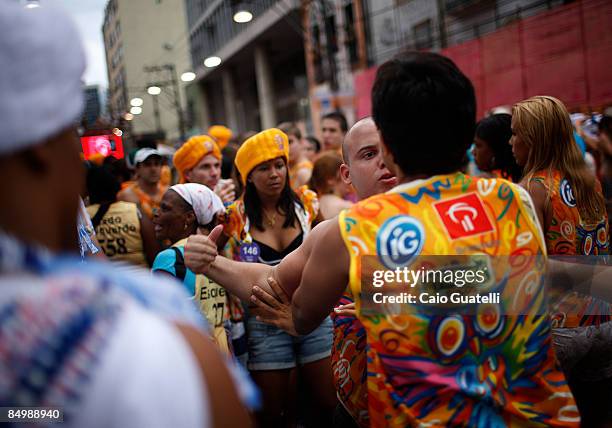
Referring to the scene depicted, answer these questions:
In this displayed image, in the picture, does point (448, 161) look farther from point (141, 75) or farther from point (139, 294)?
point (141, 75)

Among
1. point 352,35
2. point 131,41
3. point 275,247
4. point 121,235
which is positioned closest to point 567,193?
point 275,247

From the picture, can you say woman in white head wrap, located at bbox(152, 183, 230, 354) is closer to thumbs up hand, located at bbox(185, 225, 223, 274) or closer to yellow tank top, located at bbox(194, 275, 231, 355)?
yellow tank top, located at bbox(194, 275, 231, 355)

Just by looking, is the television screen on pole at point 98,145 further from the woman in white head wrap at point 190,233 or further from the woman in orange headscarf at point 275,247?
the woman in orange headscarf at point 275,247

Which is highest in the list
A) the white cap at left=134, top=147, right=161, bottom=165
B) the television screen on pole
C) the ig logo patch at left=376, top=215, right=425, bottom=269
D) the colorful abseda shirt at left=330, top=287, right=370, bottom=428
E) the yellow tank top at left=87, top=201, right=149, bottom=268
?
the white cap at left=134, top=147, right=161, bottom=165

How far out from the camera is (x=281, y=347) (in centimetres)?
349

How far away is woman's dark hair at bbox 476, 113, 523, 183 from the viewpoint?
3627 millimetres

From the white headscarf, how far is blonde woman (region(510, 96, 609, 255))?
1.76m

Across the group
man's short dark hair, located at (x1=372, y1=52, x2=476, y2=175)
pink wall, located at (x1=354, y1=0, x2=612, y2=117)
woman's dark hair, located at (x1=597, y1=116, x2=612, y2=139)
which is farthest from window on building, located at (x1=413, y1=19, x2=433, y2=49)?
man's short dark hair, located at (x1=372, y1=52, x2=476, y2=175)

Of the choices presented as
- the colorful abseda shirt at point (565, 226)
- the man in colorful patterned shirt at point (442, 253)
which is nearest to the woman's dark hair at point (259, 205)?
the colorful abseda shirt at point (565, 226)

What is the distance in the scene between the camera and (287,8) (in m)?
24.2

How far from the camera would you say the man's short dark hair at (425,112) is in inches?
56.9

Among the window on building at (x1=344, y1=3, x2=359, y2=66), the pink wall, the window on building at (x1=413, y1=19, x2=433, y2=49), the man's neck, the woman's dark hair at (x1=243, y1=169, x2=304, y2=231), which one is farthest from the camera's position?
the window on building at (x1=344, y1=3, x2=359, y2=66)

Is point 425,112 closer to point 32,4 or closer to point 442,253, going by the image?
point 442,253

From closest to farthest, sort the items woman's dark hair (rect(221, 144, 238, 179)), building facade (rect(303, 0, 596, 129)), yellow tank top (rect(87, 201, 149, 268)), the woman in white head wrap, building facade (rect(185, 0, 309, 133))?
the woman in white head wrap → yellow tank top (rect(87, 201, 149, 268)) → woman's dark hair (rect(221, 144, 238, 179)) → building facade (rect(303, 0, 596, 129)) → building facade (rect(185, 0, 309, 133))
